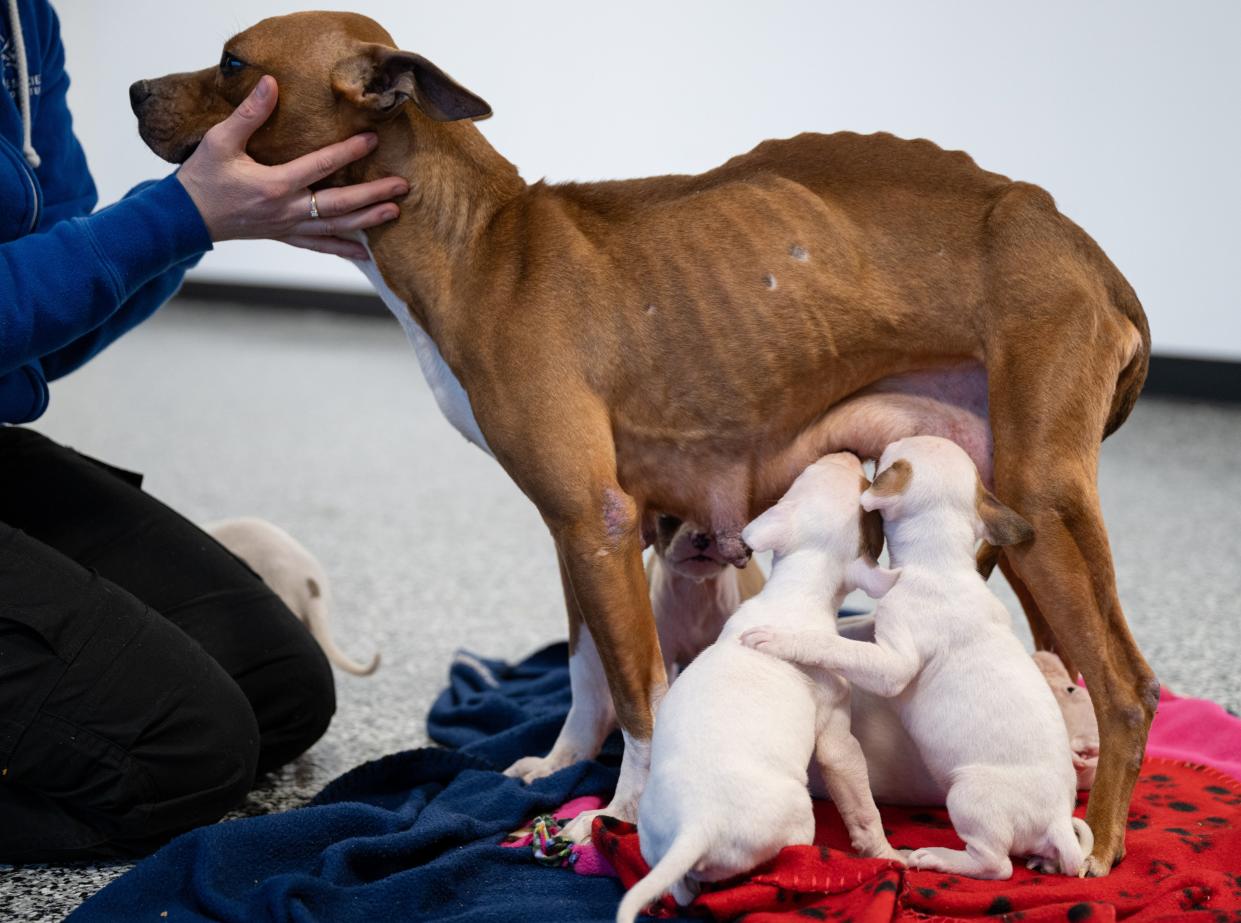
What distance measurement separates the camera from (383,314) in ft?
24.2

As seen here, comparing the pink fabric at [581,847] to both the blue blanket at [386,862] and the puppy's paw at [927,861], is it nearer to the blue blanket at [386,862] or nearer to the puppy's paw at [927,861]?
the blue blanket at [386,862]

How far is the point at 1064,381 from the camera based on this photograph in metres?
1.74

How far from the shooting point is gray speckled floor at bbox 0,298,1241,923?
8.90 ft

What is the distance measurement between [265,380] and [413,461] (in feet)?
5.63

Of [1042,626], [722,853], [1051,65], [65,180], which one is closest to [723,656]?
[722,853]

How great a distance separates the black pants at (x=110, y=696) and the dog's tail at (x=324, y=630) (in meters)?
0.39

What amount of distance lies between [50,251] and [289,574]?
979 mm

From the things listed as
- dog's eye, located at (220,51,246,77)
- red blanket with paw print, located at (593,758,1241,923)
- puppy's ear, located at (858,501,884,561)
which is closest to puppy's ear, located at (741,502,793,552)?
puppy's ear, located at (858,501,884,561)

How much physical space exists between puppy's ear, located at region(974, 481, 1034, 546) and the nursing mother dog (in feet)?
0.12

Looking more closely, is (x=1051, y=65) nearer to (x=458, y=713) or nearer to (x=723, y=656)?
(x=458, y=713)

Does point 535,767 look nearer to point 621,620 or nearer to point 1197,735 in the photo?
point 621,620

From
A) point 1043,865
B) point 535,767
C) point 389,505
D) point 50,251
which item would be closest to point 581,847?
point 535,767

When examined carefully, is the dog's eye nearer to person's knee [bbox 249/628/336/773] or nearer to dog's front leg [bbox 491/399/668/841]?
dog's front leg [bbox 491/399/668/841]

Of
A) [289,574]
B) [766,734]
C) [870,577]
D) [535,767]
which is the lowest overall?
[535,767]
